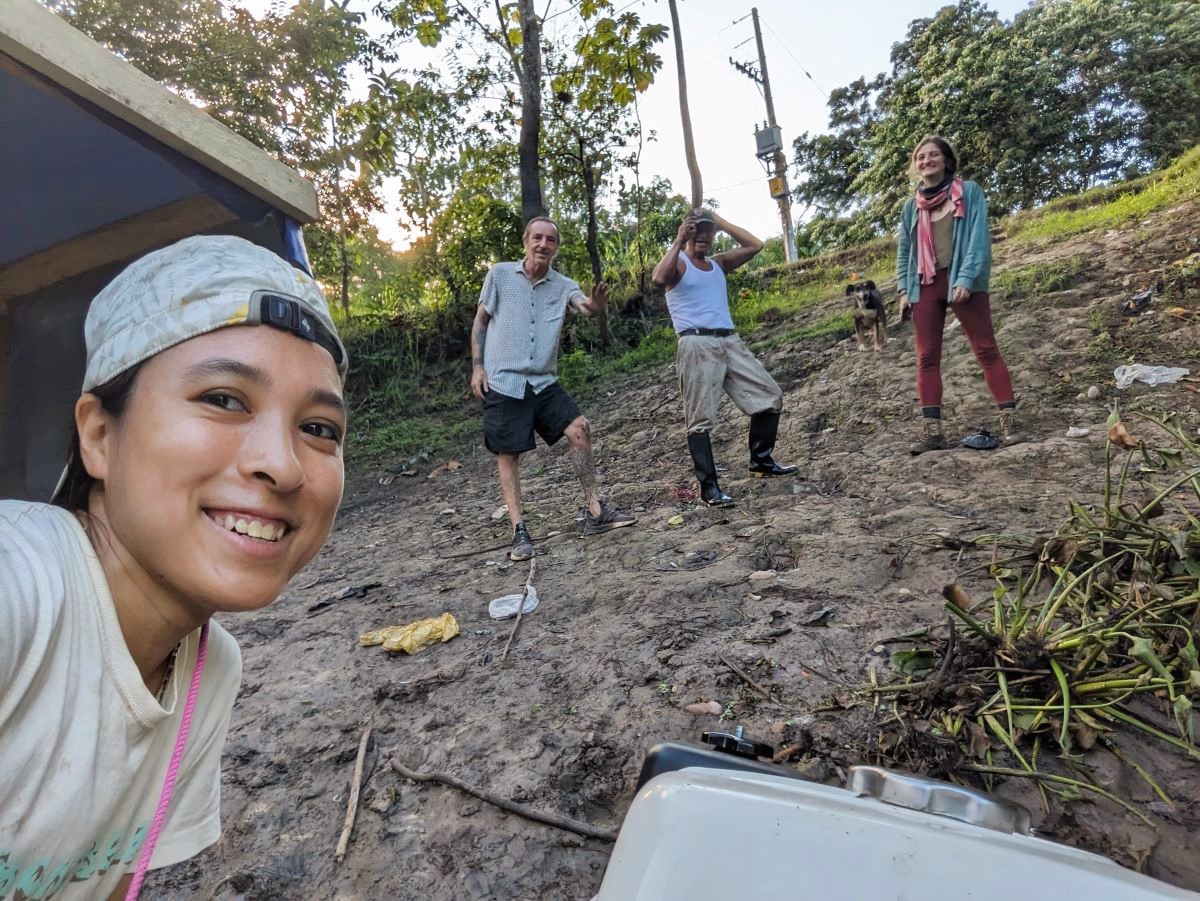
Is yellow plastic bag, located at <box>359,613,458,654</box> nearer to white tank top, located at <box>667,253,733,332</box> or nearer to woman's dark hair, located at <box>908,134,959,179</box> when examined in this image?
white tank top, located at <box>667,253,733,332</box>

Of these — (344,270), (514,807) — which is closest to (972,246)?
(514,807)

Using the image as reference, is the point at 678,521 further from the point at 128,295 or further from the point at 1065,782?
the point at 128,295

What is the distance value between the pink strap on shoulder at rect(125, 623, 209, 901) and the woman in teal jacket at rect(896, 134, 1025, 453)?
4.10 meters

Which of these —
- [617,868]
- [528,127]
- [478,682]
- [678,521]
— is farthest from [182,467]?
[528,127]

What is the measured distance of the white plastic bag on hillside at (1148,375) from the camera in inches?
166

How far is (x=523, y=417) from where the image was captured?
3.79 m

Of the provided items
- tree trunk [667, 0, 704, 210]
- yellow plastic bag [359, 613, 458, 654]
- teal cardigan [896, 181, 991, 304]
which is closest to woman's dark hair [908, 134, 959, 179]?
teal cardigan [896, 181, 991, 304]

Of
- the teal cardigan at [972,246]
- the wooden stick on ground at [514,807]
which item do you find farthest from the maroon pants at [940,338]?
the wooden stick on ground at [514,807]

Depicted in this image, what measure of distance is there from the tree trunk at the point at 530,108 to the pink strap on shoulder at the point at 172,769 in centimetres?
730

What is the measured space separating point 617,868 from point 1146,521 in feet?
6.81

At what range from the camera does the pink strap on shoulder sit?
3.17ft

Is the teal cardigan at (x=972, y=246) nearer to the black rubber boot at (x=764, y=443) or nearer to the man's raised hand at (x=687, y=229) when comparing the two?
the black rubber boot at (x=764, y=443)

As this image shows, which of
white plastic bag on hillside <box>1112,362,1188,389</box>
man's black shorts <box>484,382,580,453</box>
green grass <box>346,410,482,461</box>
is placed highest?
green grass <box>346,410,482,461</box>

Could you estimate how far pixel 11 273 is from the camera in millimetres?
1082
